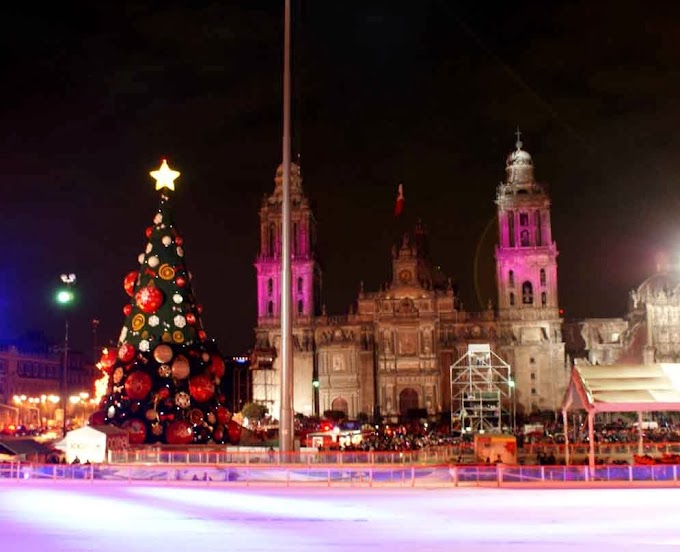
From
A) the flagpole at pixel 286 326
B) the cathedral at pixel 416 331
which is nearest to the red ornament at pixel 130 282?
the flagpole at pixel 286 326

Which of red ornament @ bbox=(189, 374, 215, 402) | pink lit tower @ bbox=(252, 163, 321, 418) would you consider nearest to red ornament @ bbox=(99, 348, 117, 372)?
red ornament @ bbox=(189, 374, 215, 402)

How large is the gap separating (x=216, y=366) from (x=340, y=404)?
58484 millimetres

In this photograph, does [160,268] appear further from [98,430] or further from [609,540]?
[609,540]

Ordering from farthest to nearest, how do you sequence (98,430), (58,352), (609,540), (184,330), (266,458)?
(58,352), (184,330), (98,430), (266,458), (609,540)

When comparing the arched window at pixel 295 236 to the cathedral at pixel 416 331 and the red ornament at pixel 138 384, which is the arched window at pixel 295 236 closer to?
the cathedral at pixel 416 331

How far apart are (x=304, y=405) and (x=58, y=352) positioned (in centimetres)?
3092

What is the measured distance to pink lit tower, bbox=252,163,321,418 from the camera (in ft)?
307

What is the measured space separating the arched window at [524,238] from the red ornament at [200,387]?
6253 centimetres

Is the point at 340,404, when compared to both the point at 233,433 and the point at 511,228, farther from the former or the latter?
the point at 233,433

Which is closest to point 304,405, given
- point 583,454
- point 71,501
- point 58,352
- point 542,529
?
point 58,352

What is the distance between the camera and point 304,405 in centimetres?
9338

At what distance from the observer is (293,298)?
3740 inches

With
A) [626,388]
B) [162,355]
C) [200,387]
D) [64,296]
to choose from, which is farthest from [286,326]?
[64,296]

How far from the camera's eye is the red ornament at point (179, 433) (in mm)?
34062
